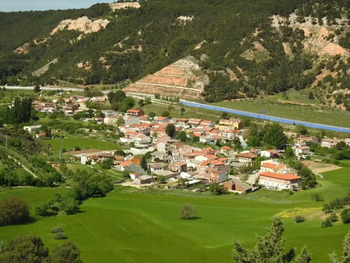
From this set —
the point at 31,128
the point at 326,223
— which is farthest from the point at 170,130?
the point at 326,223

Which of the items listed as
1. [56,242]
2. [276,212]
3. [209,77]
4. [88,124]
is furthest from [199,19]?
[56,242]

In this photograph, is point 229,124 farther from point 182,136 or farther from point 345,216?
point 345,216

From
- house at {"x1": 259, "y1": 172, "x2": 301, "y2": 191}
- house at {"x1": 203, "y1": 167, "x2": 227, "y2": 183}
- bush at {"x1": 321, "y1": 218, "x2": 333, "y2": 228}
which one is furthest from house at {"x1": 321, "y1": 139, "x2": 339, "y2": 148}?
bush at {"x1": 321, "y1": 218, "x2": 333, "y2": 228}

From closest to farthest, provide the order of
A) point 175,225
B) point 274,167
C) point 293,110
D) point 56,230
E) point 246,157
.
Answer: point 56,230, point 175,225, point 274,167, point 246,157, point 293,110

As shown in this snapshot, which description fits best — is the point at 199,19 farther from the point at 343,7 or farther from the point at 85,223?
the point at 85,223

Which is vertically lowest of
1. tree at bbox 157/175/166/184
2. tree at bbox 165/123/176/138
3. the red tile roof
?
tree at bbox 157/175/166/184

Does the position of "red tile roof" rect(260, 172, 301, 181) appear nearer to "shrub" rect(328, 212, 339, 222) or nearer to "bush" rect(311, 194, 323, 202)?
"bush" rect(311, 194, 323, 202)
